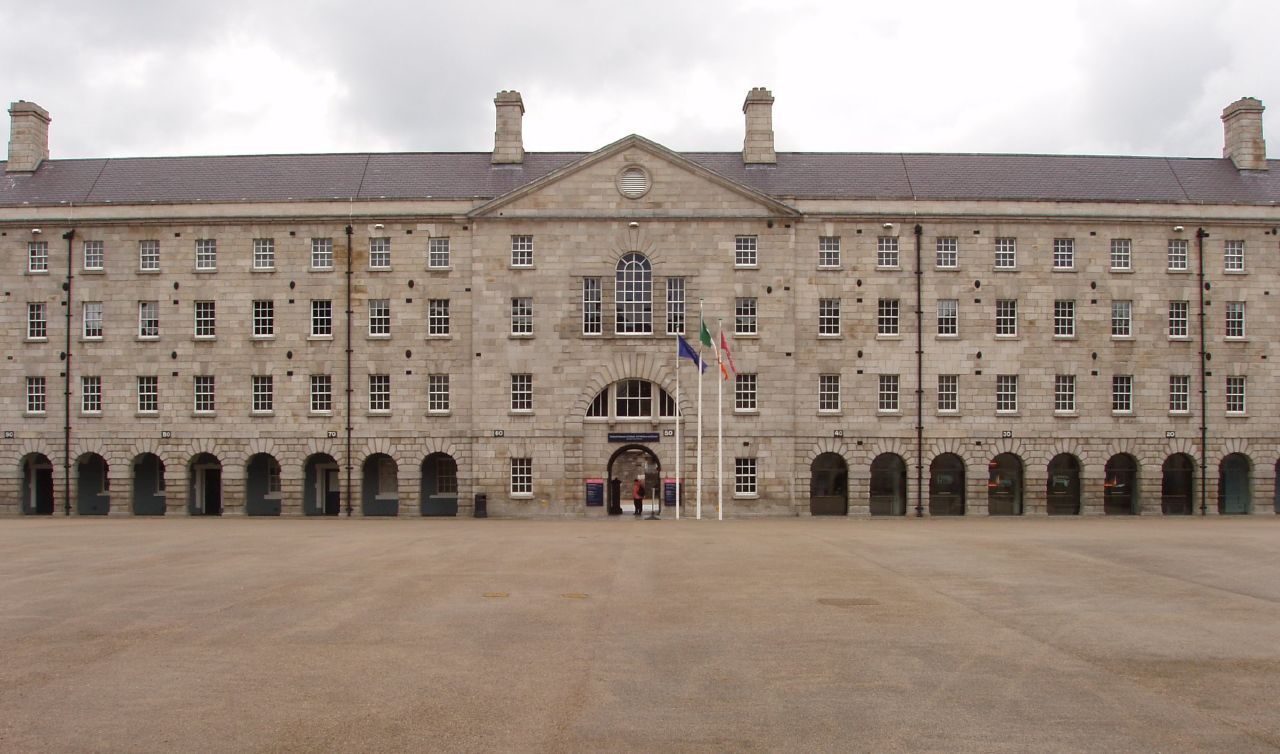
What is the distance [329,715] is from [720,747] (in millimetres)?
3971

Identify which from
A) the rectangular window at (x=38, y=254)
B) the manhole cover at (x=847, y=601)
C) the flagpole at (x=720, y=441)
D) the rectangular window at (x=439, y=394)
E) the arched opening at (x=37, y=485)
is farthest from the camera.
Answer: the arched opening at (x=37, y=485)

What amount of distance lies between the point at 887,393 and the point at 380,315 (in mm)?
22009

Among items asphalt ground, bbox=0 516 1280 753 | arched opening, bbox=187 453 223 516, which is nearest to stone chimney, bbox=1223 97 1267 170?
asphalt ground, bbox=0 516 1280 753

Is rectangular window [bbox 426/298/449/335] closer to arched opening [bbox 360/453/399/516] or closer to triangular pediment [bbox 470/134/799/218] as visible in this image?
triangular pediment [bbox 470/134/799/218]

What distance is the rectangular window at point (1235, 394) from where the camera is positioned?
46.9 m

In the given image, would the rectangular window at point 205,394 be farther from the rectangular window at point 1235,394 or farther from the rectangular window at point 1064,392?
the rectangular window at point 1235,394

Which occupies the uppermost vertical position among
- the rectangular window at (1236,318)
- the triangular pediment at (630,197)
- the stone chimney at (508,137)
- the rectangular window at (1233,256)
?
the stone chimney at (508,137)

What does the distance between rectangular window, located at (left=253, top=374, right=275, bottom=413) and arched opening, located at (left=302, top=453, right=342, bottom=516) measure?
2985mm

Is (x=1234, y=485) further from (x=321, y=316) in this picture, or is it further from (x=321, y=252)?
(x=321, y=252)

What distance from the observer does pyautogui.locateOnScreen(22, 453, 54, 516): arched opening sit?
4794 centimetres

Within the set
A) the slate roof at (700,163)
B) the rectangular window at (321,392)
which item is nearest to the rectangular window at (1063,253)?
the slate roof at (700,163)

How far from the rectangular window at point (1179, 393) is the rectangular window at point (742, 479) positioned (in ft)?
60.1

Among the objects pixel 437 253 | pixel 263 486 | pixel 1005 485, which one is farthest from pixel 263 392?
pixel 1005 485

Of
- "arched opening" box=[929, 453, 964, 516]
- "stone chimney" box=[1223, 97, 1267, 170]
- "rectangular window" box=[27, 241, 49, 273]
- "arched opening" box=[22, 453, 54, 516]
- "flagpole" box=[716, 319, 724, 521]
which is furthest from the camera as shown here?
"stone chimney" box=[1223, 97, 1267, 170]
